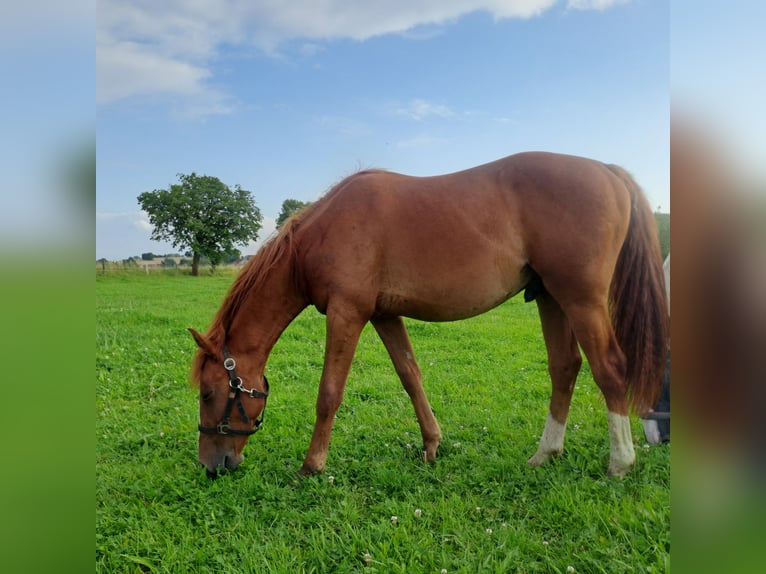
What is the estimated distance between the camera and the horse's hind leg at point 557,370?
11.9ft

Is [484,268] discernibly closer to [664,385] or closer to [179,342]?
[664,385]

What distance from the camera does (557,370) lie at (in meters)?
3.75

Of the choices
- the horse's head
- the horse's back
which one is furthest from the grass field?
the horse's back

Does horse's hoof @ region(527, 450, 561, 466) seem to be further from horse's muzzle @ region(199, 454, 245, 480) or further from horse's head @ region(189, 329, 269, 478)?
horse's muzzle @ region(199, 454, 245, 480)

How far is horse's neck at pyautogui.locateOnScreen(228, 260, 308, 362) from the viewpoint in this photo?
363cm

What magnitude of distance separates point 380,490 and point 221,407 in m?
1.34

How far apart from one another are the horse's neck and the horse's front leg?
48cm

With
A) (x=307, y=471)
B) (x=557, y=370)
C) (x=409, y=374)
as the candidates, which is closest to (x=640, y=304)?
(x=557, y=370)

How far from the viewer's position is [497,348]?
749cm

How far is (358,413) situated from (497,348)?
3.36m

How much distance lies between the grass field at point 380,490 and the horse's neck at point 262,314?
969 millimetres

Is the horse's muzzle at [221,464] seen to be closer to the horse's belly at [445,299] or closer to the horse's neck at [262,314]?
the horse's neck at [262,314]
